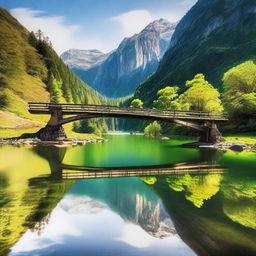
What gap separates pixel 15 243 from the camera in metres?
10.6

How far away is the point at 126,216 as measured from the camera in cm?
1462

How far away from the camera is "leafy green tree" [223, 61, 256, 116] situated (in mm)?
77125

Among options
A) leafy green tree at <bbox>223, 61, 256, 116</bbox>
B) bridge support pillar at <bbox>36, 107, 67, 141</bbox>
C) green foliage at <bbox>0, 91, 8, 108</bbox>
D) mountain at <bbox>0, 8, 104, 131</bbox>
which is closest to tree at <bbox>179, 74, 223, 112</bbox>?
leafy green tree at <bbox>223, 61, 256, 116</bbox>

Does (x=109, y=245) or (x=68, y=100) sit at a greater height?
(x=68, y=100)

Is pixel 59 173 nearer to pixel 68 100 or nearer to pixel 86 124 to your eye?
pixel 86 124

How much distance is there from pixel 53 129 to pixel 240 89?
6189cm

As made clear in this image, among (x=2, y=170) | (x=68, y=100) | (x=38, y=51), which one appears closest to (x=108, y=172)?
(x=2, y=170)

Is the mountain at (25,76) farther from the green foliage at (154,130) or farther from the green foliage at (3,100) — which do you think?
the green foliage at (154,130)

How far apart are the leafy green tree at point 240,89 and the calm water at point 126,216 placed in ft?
196

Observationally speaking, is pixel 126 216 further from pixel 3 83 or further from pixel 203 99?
pixel 3 83

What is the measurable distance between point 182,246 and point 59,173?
1751 centimetres

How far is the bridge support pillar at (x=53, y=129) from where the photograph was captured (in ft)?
185

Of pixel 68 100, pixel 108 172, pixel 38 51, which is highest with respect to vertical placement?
pixel 38 51

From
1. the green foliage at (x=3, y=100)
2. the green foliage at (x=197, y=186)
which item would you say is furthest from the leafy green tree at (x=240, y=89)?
the green foliage at (x=3, y=100)
